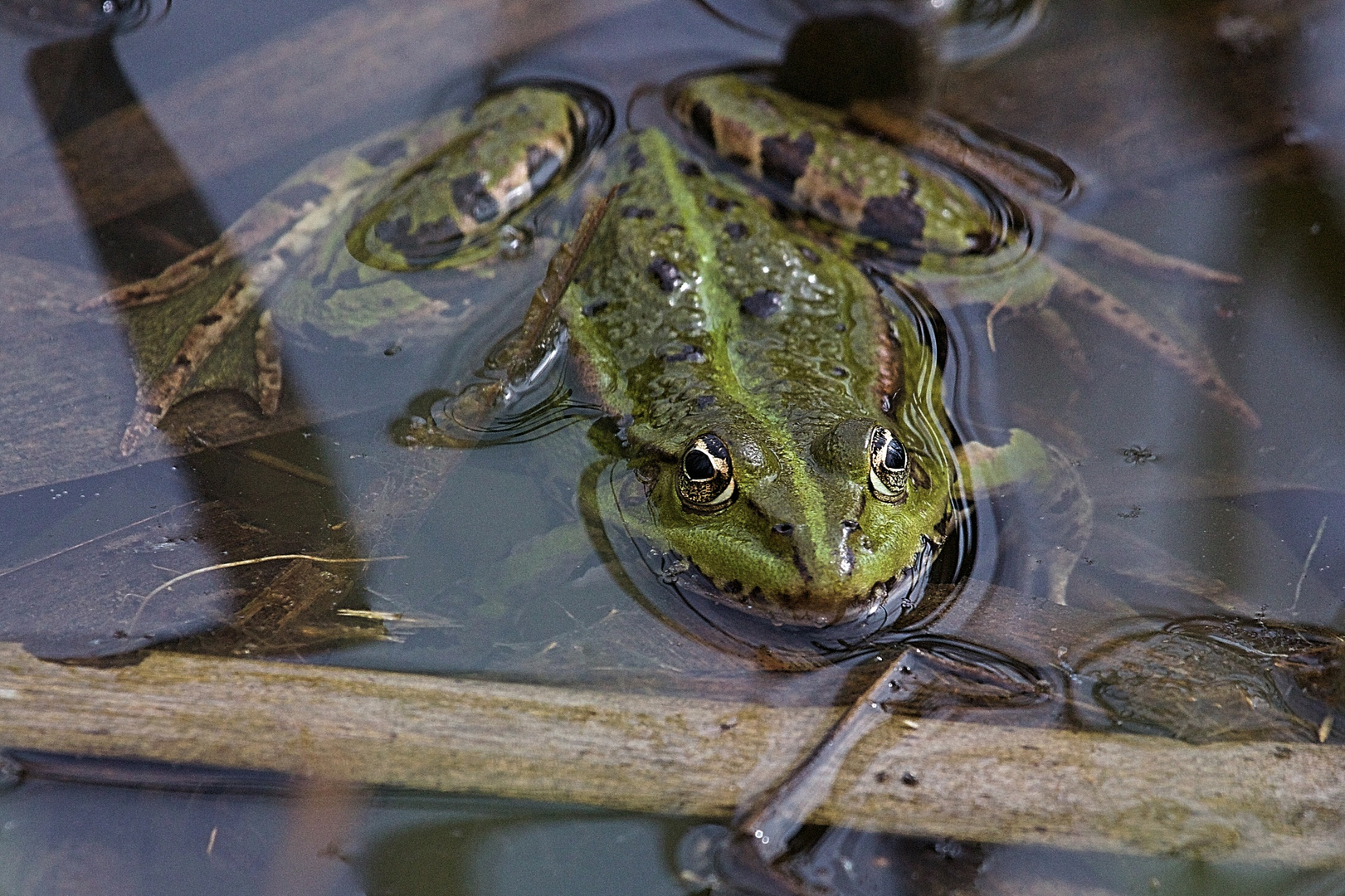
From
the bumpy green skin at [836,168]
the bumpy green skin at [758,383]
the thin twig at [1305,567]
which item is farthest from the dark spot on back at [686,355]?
the thin twig at [1305,567]

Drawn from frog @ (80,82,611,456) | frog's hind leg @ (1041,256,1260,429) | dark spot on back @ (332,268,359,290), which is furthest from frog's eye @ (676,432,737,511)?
frog's hind leg @ (1041,256,1260,429)

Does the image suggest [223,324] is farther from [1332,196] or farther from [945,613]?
[1332,196]

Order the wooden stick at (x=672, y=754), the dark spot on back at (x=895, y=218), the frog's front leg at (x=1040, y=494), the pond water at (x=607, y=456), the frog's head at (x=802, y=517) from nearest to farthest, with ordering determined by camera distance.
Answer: the wooden stick at (x=672, y=754)
the pond water at (x=607, y=456)
the frog's head at (x=802, y=517)
the frog's front leg at (x=1040, y=494)
the dark spot on back at (x=895, y=218)

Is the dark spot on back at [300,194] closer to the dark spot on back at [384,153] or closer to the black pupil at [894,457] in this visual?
the dark spot on back at [384,153]

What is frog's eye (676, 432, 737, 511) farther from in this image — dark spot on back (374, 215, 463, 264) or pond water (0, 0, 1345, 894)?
dark spot on back (374, 215, 463, 264)

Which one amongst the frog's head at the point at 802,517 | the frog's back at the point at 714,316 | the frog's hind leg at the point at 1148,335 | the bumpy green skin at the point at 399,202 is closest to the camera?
the frog's head at the point at 802,517

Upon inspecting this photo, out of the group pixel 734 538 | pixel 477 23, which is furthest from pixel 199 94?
pixel 734 538

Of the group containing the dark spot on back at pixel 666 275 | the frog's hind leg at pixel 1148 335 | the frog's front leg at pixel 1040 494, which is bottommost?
the frog's front leg at pixel 1040 494
